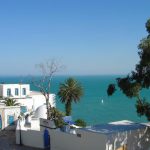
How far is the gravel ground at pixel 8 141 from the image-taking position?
3090 centimetres

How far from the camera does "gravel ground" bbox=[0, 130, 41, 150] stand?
30.9m

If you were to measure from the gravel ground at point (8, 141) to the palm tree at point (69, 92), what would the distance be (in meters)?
19.1


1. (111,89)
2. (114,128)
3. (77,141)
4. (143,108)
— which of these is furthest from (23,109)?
(143,108)

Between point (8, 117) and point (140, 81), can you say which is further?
point (8, 117)

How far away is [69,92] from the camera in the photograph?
55719 millimetres

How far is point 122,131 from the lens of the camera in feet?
84.9

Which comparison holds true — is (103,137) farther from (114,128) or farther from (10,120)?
(10,120)

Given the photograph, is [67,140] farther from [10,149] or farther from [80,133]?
[10,149]

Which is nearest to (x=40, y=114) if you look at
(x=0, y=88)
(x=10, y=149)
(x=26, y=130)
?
(x=26, y=130)

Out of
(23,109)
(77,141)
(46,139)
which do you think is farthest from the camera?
(23,109)

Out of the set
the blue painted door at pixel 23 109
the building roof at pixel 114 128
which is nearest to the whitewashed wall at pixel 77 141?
the building roof at pixel 114 128

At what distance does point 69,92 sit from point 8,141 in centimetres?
2355

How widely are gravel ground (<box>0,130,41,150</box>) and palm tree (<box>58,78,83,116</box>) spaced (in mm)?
19097

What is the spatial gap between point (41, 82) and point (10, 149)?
17.2m
